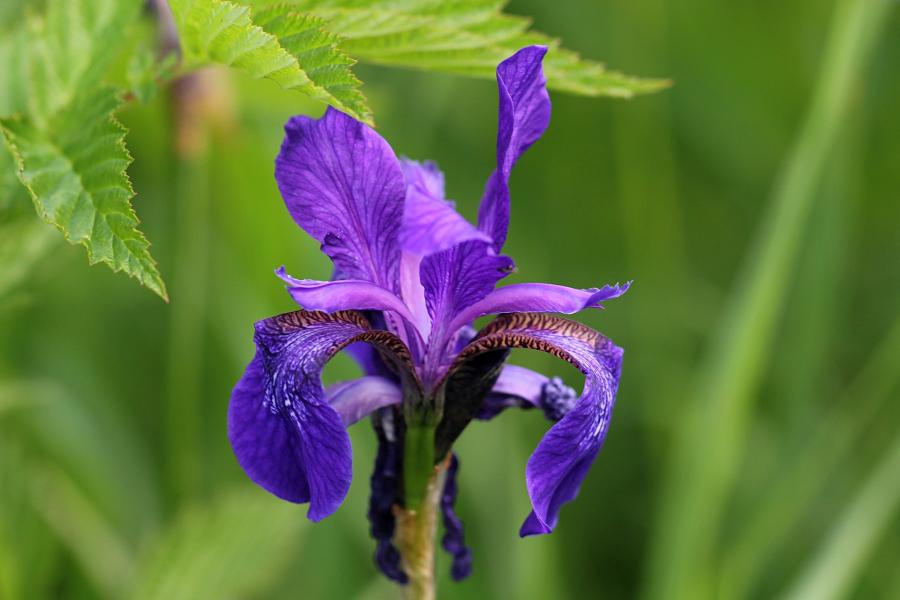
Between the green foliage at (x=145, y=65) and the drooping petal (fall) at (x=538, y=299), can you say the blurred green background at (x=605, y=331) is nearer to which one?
the green foliage at (x=145, y=65)

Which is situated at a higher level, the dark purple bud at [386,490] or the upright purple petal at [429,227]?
the upright purple petal at [429,227]

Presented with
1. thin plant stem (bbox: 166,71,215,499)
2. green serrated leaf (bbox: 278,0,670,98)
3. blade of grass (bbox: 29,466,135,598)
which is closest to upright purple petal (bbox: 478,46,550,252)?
green serrated leaf (bbox: 278,0,670,98)

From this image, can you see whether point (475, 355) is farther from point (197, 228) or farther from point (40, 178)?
point (197, 228)

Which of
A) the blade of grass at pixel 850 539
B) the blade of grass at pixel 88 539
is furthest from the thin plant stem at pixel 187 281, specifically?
the blade of grass at pixel 850 539

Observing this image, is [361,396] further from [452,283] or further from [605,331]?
[605,331]

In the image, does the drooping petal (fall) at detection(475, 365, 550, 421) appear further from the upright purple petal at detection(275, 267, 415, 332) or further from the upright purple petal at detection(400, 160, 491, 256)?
the upright purple petal at detection(400, 160, 491, 256)

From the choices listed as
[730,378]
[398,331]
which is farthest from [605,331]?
[398,331]

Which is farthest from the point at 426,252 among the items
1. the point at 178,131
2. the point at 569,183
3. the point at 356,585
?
the point at 569,183
